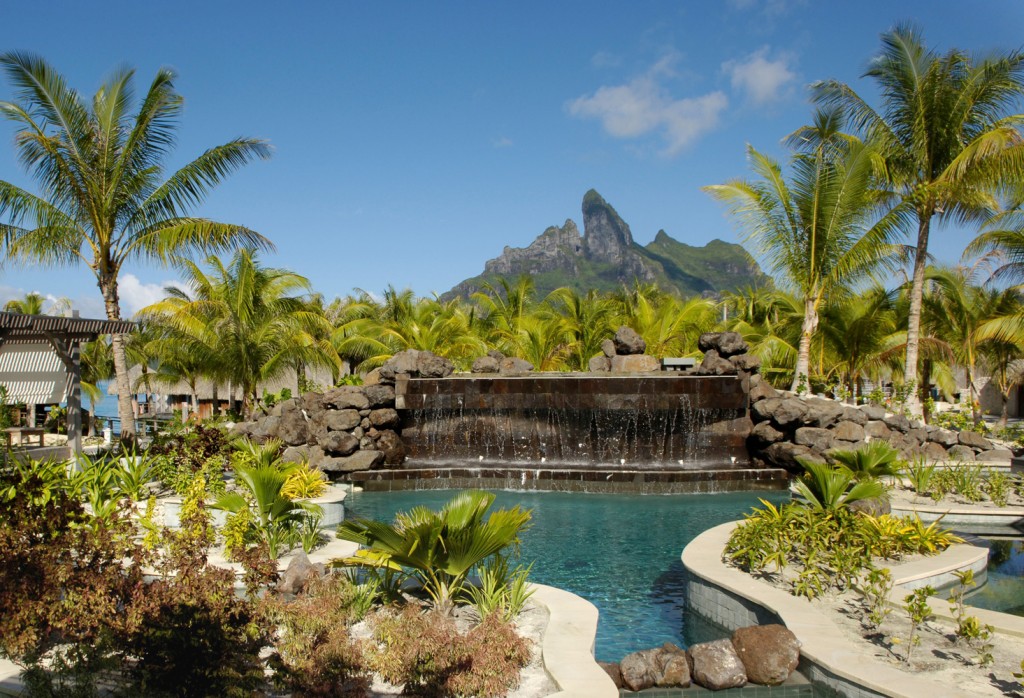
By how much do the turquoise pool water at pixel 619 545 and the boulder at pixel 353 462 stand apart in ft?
4.26

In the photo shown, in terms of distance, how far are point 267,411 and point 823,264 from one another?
1458 cm

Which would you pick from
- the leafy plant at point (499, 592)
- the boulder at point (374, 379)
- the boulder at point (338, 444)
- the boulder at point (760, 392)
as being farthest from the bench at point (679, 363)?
the leafy plant at point (499, 592)

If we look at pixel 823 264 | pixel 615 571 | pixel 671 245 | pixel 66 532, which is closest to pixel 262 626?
pixel 66 532

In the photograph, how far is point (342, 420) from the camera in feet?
58.4

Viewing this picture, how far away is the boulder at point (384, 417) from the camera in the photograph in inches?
716

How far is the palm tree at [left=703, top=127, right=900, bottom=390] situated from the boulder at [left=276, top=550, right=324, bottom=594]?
592 inches

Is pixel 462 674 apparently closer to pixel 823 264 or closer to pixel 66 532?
pixel 66 532

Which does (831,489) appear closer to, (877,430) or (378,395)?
(877,430)

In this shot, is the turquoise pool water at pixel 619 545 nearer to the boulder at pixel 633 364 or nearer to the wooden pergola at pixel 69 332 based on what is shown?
the wooden pergola at pixel 69 332

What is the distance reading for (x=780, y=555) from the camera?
24.8 ft

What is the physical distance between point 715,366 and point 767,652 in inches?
489

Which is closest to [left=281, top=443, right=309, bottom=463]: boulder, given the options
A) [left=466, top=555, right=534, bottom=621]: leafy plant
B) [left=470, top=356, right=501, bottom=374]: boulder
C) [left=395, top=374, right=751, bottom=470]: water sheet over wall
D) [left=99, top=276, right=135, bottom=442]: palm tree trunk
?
[left=395, top=374, right=751, bottom=470]: water sheet over wall

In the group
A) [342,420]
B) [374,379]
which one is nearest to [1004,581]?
[342,420]

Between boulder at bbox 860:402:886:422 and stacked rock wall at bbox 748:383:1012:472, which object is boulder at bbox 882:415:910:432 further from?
boulder at bbox 860:402:886:422
